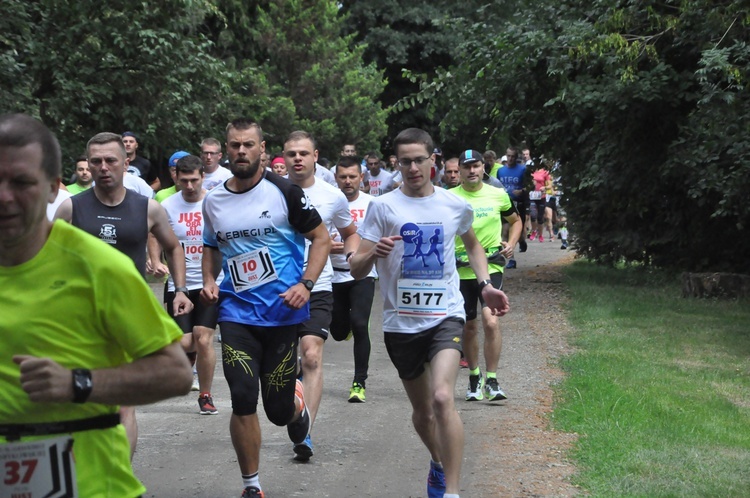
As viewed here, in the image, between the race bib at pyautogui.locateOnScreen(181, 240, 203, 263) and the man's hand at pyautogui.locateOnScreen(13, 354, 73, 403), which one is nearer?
the man's hand at pyautogui.locateOnScreen(13, 354, 73, 403)

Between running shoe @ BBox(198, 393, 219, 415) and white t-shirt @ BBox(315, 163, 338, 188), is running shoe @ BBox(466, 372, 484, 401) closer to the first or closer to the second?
running shoe @ BBox(198, 393, 219, 415)

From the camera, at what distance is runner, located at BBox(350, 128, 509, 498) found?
22.5ft

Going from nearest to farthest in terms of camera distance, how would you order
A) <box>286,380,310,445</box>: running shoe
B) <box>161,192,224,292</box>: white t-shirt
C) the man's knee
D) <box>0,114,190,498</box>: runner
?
<box>0,114,190,498</box>: runner < <box>286,380,310,445</box>: running shoe < the man's knee < <box>161,192,224,292</box>: white t-shirt

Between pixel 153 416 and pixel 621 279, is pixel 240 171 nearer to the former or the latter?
pixel 153 416

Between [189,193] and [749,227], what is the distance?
10964mm

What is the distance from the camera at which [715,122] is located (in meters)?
15.3

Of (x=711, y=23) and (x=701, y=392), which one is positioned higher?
(x=711, y=23)

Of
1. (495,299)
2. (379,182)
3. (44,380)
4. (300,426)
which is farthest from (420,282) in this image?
(379,182)

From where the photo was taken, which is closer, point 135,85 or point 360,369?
point 360,369

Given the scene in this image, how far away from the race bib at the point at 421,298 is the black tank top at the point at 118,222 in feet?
5.04

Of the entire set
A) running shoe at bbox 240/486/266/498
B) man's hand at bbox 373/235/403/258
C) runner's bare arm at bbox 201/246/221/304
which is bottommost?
running shoe at bbox 240/486/266/498

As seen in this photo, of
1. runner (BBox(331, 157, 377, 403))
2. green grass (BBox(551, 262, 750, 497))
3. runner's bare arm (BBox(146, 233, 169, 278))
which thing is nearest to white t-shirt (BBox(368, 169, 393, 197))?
green grass (BBox(551, 262, 750, 497))

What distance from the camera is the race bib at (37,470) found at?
3.21m

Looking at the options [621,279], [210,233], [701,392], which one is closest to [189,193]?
[210,233]
